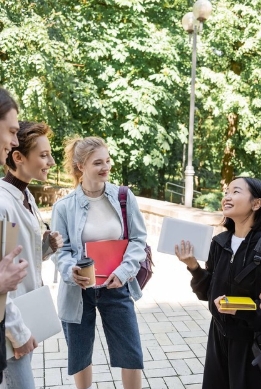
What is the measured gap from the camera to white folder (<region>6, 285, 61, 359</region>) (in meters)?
1.92

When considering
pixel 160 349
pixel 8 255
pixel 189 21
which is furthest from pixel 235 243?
pixel 189 21

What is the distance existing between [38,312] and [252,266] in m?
1.15

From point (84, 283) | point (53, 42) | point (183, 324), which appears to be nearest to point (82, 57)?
point (53, 42)

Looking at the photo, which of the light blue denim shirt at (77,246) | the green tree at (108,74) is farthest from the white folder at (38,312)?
the green tree at (108,74)

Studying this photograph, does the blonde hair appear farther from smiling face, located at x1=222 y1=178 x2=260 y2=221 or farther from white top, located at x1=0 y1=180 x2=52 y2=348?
smiling face, located at x1=222 y1=178 x2=260 y2=221

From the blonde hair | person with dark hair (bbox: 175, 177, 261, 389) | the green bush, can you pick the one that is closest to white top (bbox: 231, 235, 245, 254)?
person with dark hair (bbox: 175, 177, 261, 389)

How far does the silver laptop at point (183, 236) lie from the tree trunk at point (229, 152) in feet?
44.1

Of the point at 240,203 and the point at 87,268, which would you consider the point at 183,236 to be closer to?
the point at 240,203

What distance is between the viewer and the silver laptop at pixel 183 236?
231 cm

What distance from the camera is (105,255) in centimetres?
264

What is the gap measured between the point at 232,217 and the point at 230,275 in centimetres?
33

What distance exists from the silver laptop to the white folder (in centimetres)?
71

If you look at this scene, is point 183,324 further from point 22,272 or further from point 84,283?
point 22,272

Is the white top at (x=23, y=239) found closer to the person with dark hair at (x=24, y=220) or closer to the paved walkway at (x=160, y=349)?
the person with dark hair at (x=24, y=220)
